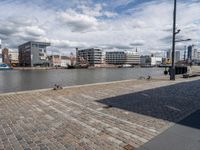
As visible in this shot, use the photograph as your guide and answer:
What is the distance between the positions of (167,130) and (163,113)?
171cm

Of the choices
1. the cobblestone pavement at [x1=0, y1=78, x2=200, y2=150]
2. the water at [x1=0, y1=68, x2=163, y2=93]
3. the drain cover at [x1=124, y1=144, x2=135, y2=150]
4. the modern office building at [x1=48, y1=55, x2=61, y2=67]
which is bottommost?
the water at [x1=0, y1=68, x2=163, y2=93]

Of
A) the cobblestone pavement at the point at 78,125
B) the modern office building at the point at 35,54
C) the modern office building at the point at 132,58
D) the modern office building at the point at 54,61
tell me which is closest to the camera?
the cobblestone pavement at the point at 78,125

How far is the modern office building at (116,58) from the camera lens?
176125mm

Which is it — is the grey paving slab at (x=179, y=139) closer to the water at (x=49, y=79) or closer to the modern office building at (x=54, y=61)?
the water at (x=49, y=79)

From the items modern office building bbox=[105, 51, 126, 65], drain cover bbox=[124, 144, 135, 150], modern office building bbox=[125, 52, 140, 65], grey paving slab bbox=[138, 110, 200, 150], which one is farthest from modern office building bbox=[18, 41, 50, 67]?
drain cover bbox=[124, 144, 135, 150]

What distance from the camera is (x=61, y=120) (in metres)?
5.52

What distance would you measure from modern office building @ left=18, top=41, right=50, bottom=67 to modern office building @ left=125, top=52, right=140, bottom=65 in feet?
262

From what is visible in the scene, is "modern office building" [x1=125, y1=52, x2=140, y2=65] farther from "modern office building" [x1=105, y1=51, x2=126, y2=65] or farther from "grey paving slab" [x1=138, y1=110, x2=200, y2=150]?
"grey paving slab" [x1=138, y1=110, x2=200, y2=150]

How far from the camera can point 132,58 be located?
182 meters

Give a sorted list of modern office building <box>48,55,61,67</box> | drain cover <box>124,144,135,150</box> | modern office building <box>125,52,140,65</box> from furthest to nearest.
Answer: modern office building <box>125,52,140,65</box>
modern office building <box>48,55,61,67</box>
drain cover <box>124,144,135,150</box>

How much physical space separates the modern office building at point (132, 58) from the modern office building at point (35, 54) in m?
79.8

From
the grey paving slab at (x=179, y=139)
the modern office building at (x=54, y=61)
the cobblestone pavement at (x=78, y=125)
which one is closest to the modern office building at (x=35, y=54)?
the modern office building at (x=54, y=61)

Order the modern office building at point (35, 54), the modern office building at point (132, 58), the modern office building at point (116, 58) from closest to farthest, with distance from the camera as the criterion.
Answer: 1. the modern office building at point (35, 54)
2. the modern office building at point (116, 58)
3. the modern office building at point (132, 58)

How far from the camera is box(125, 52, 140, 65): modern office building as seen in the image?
177 metres
